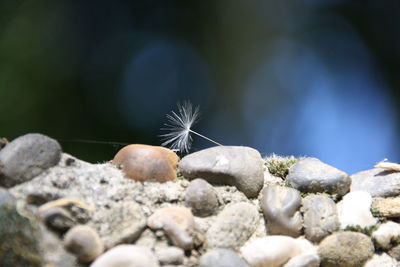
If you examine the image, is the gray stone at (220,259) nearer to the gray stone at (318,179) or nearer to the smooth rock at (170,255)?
the smooth rock at (170,255)

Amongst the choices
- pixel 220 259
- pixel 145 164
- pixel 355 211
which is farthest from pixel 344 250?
pixel 145 164

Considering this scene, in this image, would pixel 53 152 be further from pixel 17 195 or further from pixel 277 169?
pixel 277 169

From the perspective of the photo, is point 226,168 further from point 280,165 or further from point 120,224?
point 120,224

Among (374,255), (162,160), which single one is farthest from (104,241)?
(374,255)

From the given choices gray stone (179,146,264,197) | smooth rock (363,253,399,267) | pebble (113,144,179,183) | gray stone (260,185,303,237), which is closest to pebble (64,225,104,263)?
pebble (113,144,179,183)

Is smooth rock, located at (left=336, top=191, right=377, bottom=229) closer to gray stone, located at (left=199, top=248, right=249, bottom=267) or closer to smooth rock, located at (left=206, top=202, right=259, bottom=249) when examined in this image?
smooth rock, located at (left=206, top=202, right=259, bottom=249)

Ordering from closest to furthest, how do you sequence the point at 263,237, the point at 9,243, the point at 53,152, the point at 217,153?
the point at 9,243 → the point at 53,152 → the point at 263,237 → the point at 217,153
